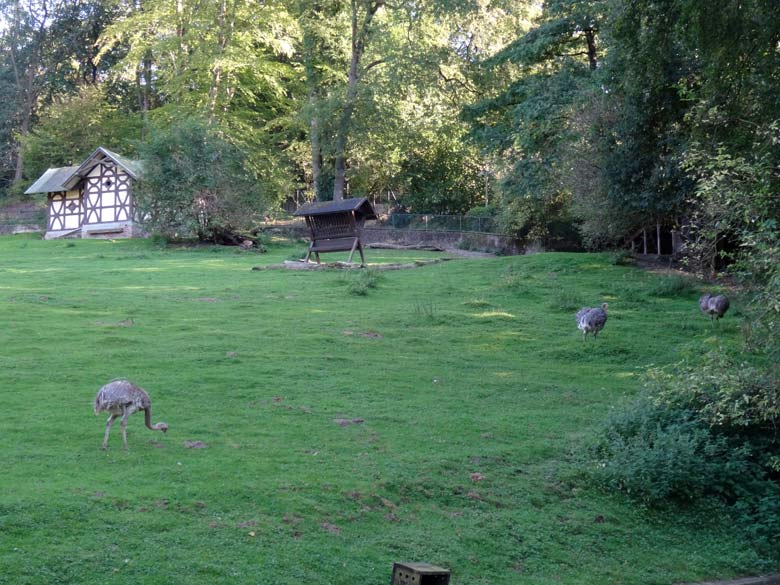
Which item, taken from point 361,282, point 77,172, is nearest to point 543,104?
point 361,282

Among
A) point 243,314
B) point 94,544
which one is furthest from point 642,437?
point 243,314

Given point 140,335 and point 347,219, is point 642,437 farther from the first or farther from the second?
point 347,219

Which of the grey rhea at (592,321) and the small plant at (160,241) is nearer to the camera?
the grey rhea at (592,321)

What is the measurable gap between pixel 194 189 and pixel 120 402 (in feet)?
104

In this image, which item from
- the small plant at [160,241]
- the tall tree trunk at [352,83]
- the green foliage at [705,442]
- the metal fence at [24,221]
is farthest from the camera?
the metal fence at [24,221]

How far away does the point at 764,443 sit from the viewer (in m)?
13.9

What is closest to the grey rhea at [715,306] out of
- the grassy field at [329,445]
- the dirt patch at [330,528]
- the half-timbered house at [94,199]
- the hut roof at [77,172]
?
the grassy field at [329,445]

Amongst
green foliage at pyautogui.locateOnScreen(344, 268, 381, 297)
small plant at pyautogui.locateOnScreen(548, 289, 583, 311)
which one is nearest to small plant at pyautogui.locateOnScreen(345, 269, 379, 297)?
green foliage at pyautogui.locateOnScreen(344, 268, 381, 297)

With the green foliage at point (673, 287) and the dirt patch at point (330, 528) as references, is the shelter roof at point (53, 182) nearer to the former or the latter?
the green foliage at point (673, 287)

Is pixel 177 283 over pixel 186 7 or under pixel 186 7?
under

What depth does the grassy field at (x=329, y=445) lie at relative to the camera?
32.1ft

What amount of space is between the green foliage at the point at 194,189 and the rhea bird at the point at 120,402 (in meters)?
31.4

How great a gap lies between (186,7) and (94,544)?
5299cm

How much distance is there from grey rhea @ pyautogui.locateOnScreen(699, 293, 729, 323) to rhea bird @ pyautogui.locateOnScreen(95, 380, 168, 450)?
15.2 metres
